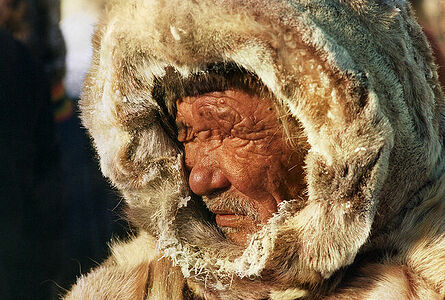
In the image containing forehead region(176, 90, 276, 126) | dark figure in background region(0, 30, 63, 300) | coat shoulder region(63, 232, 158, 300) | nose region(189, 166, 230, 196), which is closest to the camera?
forehead region(176, 90, 276, 126)

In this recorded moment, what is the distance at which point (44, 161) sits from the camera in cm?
376

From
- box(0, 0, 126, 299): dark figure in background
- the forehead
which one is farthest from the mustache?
box(0, 0, 126, 299): dark figure in background

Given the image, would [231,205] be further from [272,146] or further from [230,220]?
[272,146]

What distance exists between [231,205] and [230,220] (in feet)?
0.23

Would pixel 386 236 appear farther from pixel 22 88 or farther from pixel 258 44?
pixel 22 88

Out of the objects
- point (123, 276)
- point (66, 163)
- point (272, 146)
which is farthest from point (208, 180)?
point (66, 163)

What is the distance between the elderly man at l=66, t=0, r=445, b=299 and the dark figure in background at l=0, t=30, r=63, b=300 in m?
1.84

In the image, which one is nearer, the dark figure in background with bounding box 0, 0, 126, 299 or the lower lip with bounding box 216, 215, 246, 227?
the lower lip with bounding box 216, 215, 246, 227

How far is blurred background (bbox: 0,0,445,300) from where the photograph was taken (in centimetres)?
351

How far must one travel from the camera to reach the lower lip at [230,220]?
1722 mm

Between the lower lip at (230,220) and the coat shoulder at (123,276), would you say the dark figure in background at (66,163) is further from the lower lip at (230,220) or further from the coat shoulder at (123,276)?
the lower lip at (230,220)

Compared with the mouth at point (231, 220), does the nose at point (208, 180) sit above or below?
above

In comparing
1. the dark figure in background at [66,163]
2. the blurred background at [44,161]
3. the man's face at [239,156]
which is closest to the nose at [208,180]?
the man's face at [239,156]

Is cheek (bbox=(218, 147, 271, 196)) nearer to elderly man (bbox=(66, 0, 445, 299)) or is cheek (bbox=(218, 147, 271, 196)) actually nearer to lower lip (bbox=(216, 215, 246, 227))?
elderly man (bbox=(66, 0, 445, 299))
